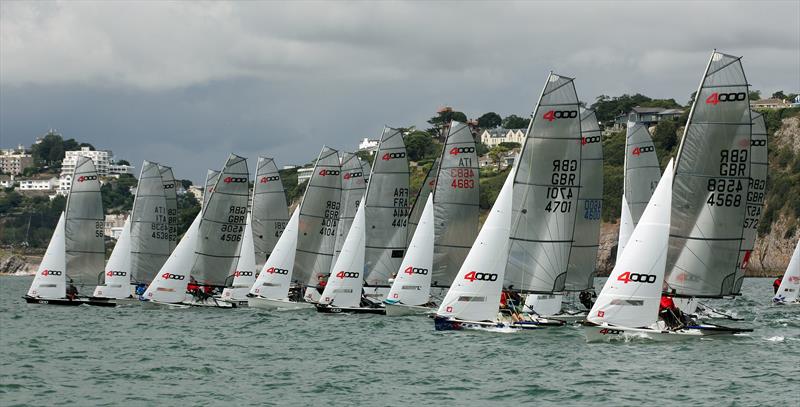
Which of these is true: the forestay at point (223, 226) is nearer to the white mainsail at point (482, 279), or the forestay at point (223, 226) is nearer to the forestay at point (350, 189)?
the forestay at point (350, 189)

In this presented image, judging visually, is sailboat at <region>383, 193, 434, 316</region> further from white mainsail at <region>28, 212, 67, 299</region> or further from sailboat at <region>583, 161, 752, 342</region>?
white mainsail at <region>28, 212, 67, 299</region>

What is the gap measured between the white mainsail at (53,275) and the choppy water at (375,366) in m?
9.67

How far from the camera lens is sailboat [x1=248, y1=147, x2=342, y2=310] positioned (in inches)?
2114

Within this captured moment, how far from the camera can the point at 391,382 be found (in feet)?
98.1

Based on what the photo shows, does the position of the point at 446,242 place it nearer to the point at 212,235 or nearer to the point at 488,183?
the point at 212,235

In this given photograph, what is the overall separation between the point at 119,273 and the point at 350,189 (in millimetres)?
11860

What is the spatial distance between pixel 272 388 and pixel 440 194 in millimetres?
21849

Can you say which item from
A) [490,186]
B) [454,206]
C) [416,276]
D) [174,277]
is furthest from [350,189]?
[490,186]

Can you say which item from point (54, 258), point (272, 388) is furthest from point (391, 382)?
point (54, 258)

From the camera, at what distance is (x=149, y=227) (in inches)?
2403

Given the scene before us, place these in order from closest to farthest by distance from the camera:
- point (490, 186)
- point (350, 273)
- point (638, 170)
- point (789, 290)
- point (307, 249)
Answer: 1. point (350, 273)
2. point (638, 170)
3. point (307, 249)
4. point (789, 290)
5. point (490, 186)

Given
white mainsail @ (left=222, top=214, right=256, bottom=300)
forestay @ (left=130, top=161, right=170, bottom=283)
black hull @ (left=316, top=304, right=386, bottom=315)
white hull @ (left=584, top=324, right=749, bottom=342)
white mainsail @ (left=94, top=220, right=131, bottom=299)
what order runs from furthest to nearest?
1. forestay @ (left=130, top=161, right=170, bottom=283)
2. white mainsail @ (left=94, top=220, right=131, bottom=299)
3. white mainsail @ (left=222, top=214, right=256, bottom=300)
4. black hull @ (left=316, top=304, right=386, bottom=315)
5. white hull @ (left=584, top=324, right=749, bottom=342)

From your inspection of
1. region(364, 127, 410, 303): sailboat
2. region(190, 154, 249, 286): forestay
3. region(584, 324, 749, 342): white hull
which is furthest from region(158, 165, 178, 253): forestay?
region(584, 324, 749, 342): white hull

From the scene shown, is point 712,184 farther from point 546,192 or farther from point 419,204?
point 419,204
